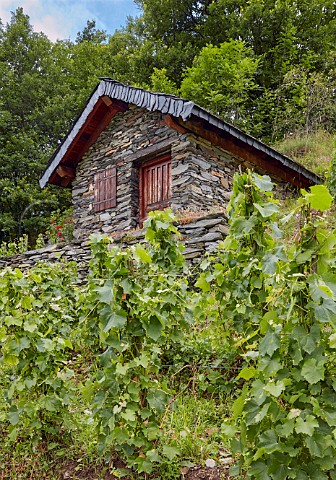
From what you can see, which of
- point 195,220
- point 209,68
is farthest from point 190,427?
point 209,68

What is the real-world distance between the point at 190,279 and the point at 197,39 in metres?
14.4

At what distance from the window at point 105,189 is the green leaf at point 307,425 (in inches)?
299

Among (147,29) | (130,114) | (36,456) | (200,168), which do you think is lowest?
(36,456)

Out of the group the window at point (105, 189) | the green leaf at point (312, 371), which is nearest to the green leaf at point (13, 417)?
the green leaf at point (312, 371)

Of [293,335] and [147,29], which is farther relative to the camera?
[147,29]

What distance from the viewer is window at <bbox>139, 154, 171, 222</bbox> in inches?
331

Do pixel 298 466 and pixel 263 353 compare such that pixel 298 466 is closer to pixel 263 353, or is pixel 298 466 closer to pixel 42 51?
pixel 263 353

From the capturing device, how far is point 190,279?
18.1 ft

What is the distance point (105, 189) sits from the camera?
9.30 meters

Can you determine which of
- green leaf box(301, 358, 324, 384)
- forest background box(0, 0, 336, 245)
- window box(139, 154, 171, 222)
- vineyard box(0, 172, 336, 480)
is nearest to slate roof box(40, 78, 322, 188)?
window box(139, 154, 171, 222)

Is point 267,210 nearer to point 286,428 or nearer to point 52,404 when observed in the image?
point 286,428

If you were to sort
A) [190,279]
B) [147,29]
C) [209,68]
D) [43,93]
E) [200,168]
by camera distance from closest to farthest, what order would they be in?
[190,279]
[200,168]
[209,68]
[43,93]
[147,29]

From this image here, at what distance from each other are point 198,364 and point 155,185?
5360 mm

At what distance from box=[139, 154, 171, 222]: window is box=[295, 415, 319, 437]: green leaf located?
6640 millimetres
